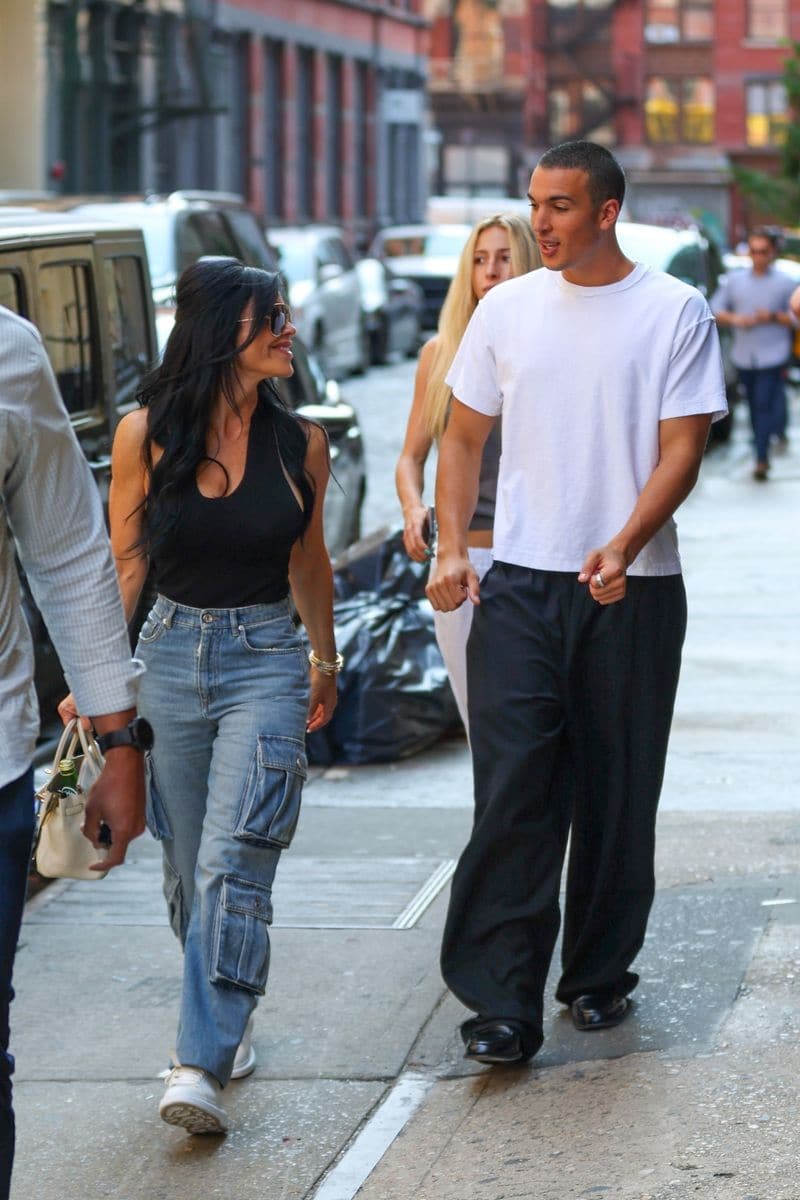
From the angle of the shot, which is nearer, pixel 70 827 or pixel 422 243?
pixel 70 827

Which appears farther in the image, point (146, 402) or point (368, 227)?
point (368, 227)

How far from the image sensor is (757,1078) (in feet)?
14.9

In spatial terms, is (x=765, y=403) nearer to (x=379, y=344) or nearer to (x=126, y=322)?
(x=126, y=322)

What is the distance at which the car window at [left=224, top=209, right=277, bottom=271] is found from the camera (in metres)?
12.2

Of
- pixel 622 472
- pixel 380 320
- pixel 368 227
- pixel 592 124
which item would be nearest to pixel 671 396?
pixel 622 472

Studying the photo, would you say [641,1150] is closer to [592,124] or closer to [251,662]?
[251,662]

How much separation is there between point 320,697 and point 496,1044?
32.6 inches

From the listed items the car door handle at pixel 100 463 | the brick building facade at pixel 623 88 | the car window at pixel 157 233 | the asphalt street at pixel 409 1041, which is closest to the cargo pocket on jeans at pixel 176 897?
the asphalt street at pixel 409 1041

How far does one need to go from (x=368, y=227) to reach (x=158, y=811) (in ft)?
162

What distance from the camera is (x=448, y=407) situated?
230 inches

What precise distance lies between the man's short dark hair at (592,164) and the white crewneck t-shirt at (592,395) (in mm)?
179

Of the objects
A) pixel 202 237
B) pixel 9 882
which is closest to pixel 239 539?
pixel 9 882

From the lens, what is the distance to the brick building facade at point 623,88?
254ft

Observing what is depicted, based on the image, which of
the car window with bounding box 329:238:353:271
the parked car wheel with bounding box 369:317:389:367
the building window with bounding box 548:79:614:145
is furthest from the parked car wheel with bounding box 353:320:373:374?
the building window with bounding box 548:79:614:145
